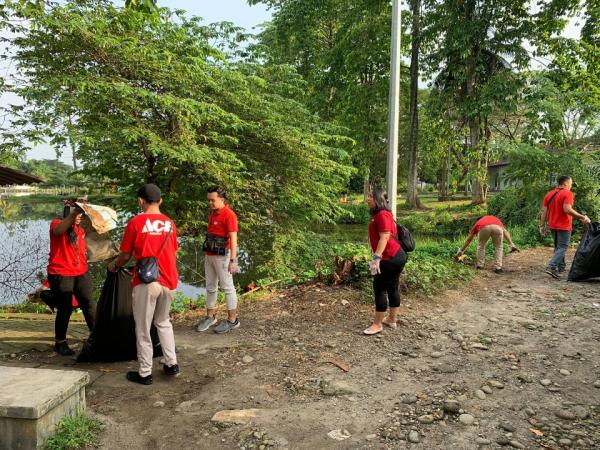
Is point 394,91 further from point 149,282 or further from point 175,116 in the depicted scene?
point 149,282

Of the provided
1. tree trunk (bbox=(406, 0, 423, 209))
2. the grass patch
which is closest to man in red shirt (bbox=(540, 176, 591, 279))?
the grass patch

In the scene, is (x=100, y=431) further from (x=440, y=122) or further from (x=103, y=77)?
(x=440, y=122)

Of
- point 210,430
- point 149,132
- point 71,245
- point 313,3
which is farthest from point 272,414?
point 313,3

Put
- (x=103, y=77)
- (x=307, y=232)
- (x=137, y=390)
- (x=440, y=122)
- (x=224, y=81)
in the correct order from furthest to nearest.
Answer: (x=440, y=122)
(x=307, y=232)
(x=224, y=81)
(x=103, y=77)
(x=137, y=390)

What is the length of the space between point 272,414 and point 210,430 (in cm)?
50

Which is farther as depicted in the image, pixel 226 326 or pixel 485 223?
pixel 485 223

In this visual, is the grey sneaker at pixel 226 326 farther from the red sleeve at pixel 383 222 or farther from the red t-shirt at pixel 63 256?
the red sleeve at pixel 383 222

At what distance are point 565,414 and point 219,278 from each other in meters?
3.73

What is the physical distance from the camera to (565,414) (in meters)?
3.36

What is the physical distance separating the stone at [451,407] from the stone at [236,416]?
4.89 ft

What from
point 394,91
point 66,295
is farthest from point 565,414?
point 394,91

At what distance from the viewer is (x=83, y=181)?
9.64m

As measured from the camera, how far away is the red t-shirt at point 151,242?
3859 mm

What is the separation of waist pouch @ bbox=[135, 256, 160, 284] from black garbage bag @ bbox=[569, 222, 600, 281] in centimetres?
695
